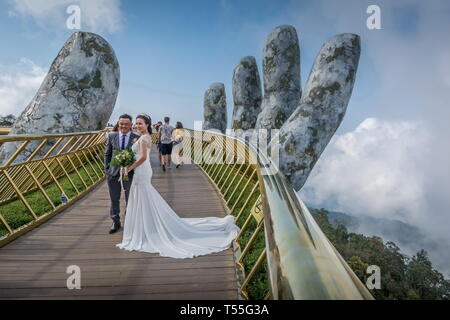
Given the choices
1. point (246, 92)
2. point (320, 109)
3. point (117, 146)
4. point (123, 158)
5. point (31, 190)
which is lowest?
point (31, 190)

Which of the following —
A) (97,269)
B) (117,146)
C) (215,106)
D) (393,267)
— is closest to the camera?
(97,269)

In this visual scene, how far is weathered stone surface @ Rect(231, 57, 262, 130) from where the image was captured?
22953 millimetres

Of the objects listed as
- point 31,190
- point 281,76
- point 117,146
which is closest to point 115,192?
point 117,146

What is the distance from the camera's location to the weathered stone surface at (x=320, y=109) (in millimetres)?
14898

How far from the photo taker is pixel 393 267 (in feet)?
57.7

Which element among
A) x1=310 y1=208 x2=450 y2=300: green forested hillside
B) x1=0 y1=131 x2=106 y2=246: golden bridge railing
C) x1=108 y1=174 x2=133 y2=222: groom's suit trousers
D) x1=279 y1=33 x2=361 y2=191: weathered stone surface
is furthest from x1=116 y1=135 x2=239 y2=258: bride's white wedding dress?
x1=310 y1=208 x2=450 y2=300: green forested hillside

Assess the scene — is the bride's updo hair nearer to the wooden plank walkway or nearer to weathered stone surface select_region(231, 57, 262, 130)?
the wooden plank walkway

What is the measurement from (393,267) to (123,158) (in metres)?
18.1

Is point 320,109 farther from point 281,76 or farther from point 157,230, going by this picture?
point 157,230

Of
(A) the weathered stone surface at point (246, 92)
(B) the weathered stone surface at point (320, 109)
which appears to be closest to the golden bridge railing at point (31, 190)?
(B) the weathered stone surface at point (320, 109)

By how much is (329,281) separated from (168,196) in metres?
6.97

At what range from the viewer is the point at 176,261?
3.69 metres

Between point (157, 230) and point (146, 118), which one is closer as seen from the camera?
point (157, 230)
